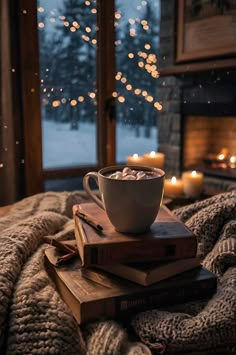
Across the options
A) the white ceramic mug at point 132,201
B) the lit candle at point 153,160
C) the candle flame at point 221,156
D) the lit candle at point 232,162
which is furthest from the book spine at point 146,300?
the candle flame at point 221,156

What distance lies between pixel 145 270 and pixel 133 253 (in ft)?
0.10

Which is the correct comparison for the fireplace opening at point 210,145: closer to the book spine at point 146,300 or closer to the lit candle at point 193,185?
the lit candle at point 193,185

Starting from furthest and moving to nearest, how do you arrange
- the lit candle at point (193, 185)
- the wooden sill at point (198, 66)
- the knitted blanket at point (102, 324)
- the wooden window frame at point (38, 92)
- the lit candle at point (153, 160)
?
1. the wooden sill at point (198, 66)
2. the wooden window frame at point (38, 92)
3. the lit candle at point (153, 160)
4. the lit candle at point (193, 185)
5. the knitted blanket at point (102, 324)

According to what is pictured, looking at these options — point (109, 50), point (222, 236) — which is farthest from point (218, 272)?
point (109, 50)

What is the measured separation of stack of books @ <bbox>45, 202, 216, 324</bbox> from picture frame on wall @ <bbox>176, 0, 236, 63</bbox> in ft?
5.79

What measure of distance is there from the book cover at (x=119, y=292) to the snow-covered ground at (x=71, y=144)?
167 centimetres

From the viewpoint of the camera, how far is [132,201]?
2.16 ft

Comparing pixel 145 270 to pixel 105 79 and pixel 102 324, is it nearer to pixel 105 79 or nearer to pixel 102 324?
pixel 102 324

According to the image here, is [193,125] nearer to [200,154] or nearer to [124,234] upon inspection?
[200,154]

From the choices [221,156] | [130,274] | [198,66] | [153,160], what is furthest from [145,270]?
[221,156]

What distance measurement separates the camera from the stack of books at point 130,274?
2.01 ft

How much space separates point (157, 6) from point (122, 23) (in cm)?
43

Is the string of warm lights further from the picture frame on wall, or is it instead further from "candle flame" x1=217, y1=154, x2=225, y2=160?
"candle flame" x1=217, y1=154, x2=225, y2=160

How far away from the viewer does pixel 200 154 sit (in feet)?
9.53
